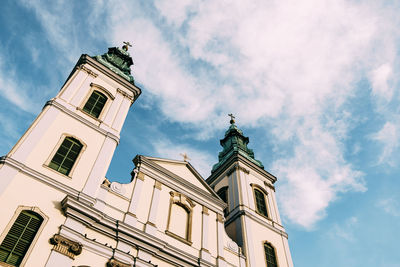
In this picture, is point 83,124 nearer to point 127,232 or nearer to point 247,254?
point 127,232

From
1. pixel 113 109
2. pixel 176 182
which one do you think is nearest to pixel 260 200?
pixel 176 182

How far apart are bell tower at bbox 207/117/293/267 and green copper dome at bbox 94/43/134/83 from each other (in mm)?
9518

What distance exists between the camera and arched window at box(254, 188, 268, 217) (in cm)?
2088

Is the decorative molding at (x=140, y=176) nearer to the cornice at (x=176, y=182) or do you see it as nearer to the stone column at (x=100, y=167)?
the cornice at (x=176, y=182)

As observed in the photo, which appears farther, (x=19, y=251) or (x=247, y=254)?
(x=247, y=254)

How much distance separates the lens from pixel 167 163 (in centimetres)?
1766

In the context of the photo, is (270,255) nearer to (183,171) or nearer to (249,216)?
(249,216)

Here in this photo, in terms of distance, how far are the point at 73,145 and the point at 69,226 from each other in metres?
4.21

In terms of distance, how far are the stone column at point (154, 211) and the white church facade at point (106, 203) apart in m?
0.05

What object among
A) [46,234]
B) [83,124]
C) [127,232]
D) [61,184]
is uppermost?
[83,124]

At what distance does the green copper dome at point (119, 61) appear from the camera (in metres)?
20.2

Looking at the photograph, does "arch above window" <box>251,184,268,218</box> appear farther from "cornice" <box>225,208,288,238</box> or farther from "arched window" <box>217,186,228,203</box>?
"arched window" <box>217,186,228,203</box>

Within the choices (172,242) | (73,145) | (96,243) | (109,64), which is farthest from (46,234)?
(109,64)

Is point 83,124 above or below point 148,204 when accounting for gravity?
above
